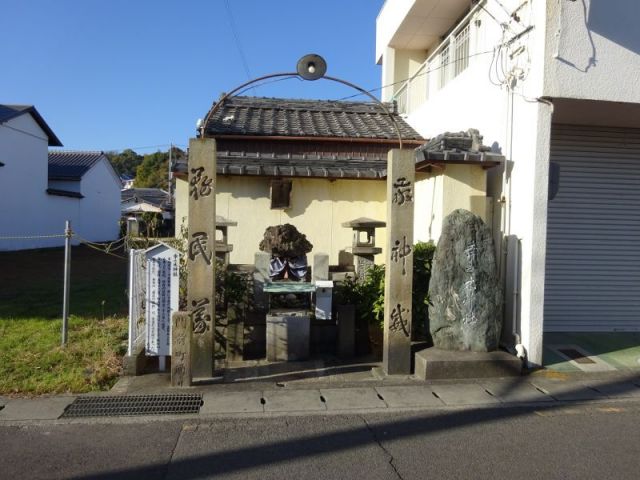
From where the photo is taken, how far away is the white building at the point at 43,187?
26.0 metres

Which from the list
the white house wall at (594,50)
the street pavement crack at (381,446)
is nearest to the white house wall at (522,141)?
the white house wall at (594,50)

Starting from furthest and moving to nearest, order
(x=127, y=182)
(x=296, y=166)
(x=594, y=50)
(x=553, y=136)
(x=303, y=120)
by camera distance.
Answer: (x=127, y=182)
(x=303, y=120)
(x=296, y=166)
(x=553, y=136)
(x=594, y=50)

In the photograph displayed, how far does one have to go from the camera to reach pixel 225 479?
4.66 meters

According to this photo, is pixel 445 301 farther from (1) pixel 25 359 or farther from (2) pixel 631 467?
(1) pixel 25 359

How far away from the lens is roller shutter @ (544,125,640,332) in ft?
32.3

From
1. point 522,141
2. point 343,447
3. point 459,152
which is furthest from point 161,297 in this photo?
point 522,141

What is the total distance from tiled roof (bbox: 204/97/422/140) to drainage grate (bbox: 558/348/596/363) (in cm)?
635

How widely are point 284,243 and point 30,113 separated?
26.5m

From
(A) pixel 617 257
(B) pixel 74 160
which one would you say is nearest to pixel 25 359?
(A) pixel 617 257

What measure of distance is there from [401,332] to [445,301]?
852 millimetres

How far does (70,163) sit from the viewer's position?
36.6 metres

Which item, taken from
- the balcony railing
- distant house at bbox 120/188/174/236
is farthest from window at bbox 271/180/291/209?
distant house at bbox 120/188/174/236

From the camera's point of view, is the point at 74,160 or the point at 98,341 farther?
the point at 74,160

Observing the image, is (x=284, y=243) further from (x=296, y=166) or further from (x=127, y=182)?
(x=127, y=182)
